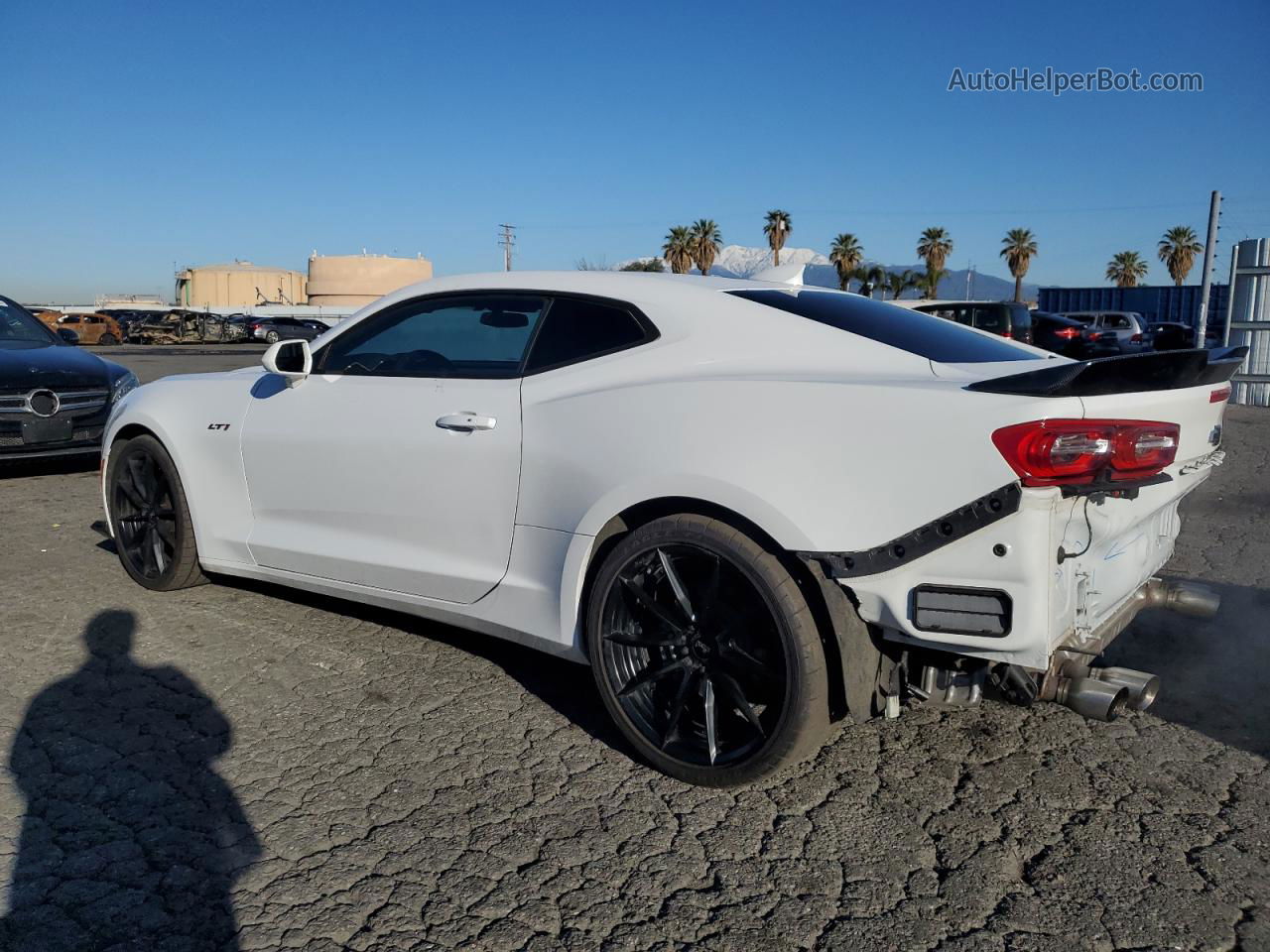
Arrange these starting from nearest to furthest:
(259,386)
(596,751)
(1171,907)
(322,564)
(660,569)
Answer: (1171,907) → (660,569) → (596,751) → (322,564) → (259,386)

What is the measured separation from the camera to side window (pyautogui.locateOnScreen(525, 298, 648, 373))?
11.1 feet

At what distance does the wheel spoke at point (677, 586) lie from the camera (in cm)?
302

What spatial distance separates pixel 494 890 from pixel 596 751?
82 cm

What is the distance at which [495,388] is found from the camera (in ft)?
11.6

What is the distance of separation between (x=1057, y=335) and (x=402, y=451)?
62.7 feet

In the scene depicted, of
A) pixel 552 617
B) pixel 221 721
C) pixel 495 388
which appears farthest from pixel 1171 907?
pixel 221 721

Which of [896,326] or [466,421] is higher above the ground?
[896,326]

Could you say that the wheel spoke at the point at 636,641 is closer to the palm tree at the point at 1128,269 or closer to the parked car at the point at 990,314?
the parked car at the point at 990,314

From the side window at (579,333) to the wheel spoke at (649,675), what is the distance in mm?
1018

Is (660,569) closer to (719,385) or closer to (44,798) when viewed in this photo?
(719,385)

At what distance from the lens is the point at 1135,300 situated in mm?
51281

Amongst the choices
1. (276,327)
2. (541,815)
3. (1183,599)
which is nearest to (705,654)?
(541,815)

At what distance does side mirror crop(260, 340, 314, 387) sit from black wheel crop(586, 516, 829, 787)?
5.59ft

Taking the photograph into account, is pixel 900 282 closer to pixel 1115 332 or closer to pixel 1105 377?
pixel 1115 332
